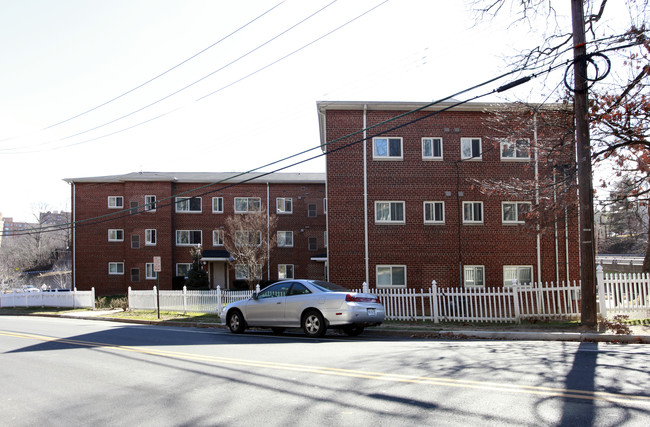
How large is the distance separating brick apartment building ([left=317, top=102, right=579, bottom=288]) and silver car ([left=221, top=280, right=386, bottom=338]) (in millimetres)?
9133

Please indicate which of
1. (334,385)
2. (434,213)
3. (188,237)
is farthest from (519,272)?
(188,237)

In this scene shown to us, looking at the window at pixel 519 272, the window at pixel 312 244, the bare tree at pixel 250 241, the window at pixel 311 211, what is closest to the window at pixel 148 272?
the bare tree at pixel 250 241

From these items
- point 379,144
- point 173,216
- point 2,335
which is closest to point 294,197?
point 173,216

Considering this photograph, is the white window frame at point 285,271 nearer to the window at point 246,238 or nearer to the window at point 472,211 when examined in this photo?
the window at point 246,238

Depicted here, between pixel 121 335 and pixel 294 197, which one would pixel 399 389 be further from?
pixel 294 197

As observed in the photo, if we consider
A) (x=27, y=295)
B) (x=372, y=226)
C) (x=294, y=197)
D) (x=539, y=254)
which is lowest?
(x=27, y=295)

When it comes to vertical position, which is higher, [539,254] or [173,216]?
[173,216]

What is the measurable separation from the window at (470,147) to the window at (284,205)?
21415 millimetres

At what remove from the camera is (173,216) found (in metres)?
41.9

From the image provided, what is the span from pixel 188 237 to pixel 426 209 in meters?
24.6

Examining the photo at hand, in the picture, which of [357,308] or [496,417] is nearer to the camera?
[496,417]

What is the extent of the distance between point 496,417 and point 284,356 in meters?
5.00

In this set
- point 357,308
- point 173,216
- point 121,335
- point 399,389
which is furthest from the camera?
point 173,216

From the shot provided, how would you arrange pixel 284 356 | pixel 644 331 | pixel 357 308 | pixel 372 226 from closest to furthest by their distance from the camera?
pixel 284 356
pixel 644 331
pixel 357 308
pixel 372 226
